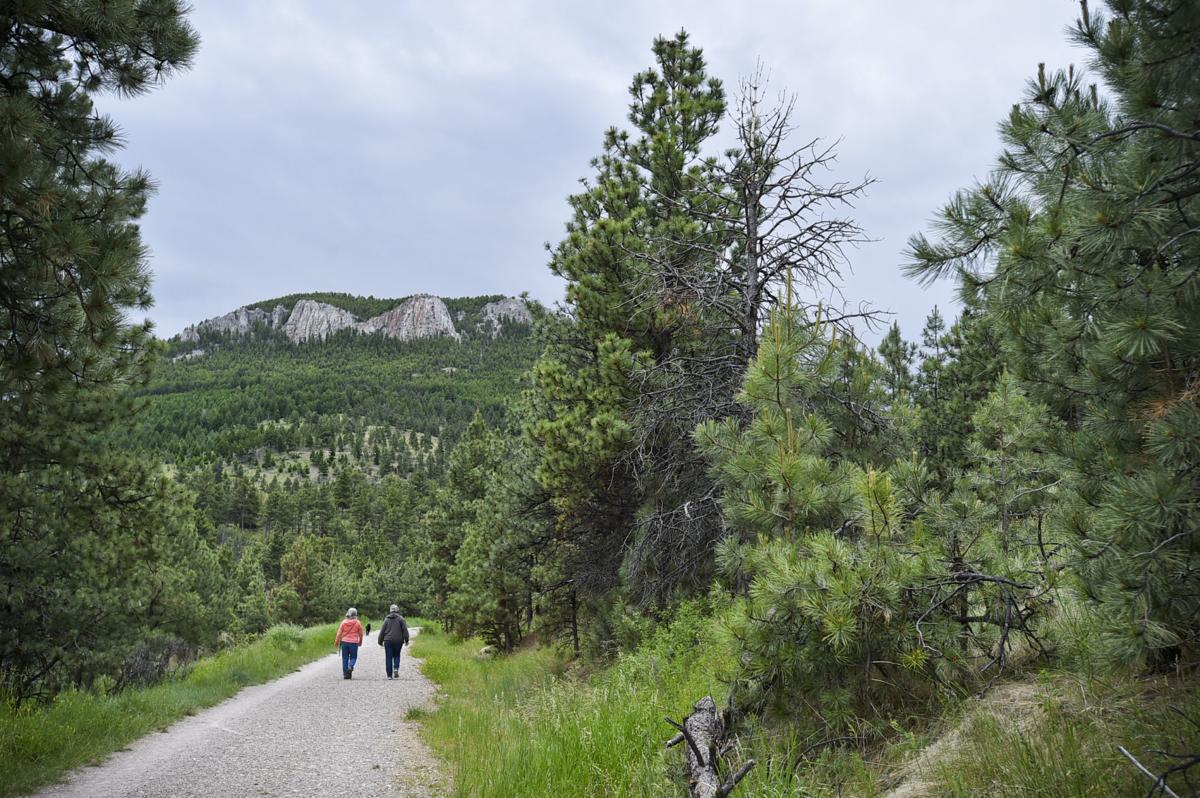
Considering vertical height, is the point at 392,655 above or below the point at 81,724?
below

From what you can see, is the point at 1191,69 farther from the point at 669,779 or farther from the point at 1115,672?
the point at 669,779

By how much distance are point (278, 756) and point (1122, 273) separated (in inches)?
326

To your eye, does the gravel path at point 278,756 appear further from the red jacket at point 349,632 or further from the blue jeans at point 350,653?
the blue jeans at point 350,653

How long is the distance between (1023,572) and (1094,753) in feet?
4.62

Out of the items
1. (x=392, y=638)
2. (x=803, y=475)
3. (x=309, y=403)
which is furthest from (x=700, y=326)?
(x=309, y=403)

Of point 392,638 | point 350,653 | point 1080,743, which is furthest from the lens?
point 392,638

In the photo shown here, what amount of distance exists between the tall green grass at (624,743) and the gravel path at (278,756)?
511 millimetres

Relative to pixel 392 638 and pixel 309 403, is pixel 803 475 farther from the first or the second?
pixel 309 403

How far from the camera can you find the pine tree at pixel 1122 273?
8.13 feet

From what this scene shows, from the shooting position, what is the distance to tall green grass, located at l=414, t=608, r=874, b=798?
3.37 metres

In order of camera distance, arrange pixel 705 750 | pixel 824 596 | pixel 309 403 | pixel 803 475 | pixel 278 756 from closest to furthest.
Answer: pixel 824 596 → pixel 705 750 → pixel 803 475 → pixel 278 756 → pixel 309 403

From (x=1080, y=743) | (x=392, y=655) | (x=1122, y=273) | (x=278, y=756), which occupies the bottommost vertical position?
(x=392, y=655)

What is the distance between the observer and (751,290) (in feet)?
24.3

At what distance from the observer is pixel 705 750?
3635 mm
